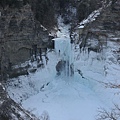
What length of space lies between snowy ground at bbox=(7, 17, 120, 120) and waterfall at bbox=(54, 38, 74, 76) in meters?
0.29

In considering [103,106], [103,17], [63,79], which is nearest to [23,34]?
[63,79]

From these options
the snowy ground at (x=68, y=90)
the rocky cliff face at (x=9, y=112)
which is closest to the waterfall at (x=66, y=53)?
the snowy ground at (x=68, y=90)

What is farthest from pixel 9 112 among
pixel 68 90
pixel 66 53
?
pixel 66 53

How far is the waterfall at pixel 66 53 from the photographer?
74.1 ft

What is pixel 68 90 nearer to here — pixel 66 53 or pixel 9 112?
pixel 66 53

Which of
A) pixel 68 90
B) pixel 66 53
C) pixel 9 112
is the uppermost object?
pixel 9 112

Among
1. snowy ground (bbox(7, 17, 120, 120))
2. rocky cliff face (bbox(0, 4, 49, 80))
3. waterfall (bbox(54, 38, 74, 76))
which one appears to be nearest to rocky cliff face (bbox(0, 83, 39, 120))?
snowy ground (bbox(7, 17, 120, 120))

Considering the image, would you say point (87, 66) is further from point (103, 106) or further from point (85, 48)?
point (103, 106)

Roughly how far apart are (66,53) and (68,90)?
317 centimetres

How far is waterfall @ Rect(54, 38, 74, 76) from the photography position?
2258 cm

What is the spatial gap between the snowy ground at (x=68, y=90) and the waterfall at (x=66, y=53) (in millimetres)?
292

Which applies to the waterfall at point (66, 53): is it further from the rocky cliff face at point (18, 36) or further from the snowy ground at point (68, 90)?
the rocky cliff face at point (18, 36)

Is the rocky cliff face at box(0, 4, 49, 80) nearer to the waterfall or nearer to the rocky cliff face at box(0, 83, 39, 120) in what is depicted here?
the waterfall

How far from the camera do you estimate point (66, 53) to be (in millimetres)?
22750
